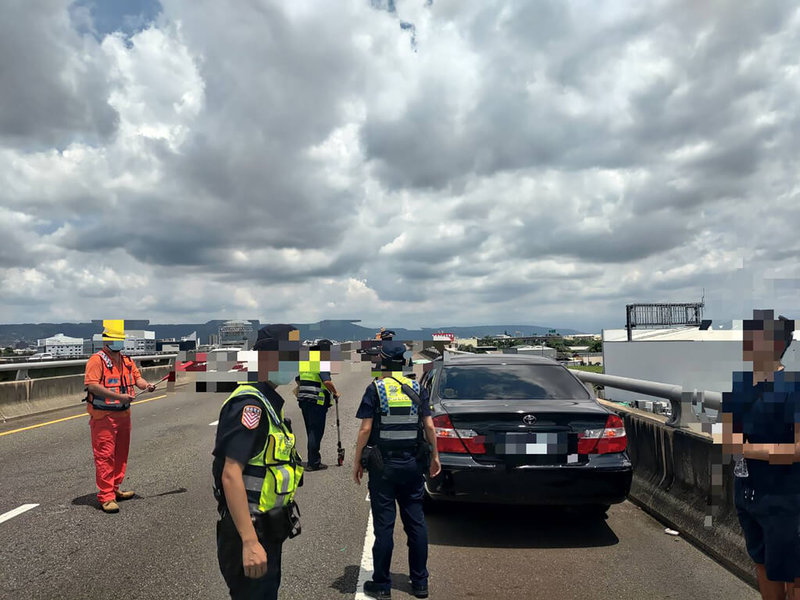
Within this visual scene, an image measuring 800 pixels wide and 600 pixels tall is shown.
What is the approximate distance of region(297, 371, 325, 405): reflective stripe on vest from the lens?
8.77 meters

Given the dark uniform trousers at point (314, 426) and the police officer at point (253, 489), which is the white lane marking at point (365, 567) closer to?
the police officer at point (253, 489)

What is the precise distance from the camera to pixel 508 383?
6277mm

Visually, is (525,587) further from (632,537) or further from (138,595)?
(138,595)

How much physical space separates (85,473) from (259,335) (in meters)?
6.73

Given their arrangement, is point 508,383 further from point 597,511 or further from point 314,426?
point 314,426

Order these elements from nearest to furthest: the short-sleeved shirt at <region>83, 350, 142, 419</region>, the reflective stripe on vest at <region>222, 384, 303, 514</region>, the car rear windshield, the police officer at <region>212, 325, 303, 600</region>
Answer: the police officer at <region>212, 325, 303, 600</region> < the reflective stripe on vest at <region>222, 384, 303, 514</region> < the car rear windshield < the short-sleeved shirt at <region>83, 350, 142, 419</region>

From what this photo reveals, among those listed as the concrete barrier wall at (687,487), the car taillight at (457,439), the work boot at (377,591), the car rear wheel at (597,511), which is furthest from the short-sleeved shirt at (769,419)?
the car rear wheel at (597,511)

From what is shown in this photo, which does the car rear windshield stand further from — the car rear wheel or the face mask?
the face mask

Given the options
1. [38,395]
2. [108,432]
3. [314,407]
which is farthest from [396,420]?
[38,395]

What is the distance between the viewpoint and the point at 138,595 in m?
4.22

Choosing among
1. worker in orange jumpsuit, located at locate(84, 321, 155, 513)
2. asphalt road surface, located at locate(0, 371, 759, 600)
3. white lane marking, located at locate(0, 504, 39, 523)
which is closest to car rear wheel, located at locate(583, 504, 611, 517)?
asphalt road surface, located at locate(0, 371, 759, 600)

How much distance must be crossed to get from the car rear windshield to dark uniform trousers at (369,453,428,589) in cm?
179

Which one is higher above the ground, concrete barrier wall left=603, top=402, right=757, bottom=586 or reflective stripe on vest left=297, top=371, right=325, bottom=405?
reflective stripe on vest left=297, top=371, right=325, bottom=405

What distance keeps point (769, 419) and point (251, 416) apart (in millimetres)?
2412
